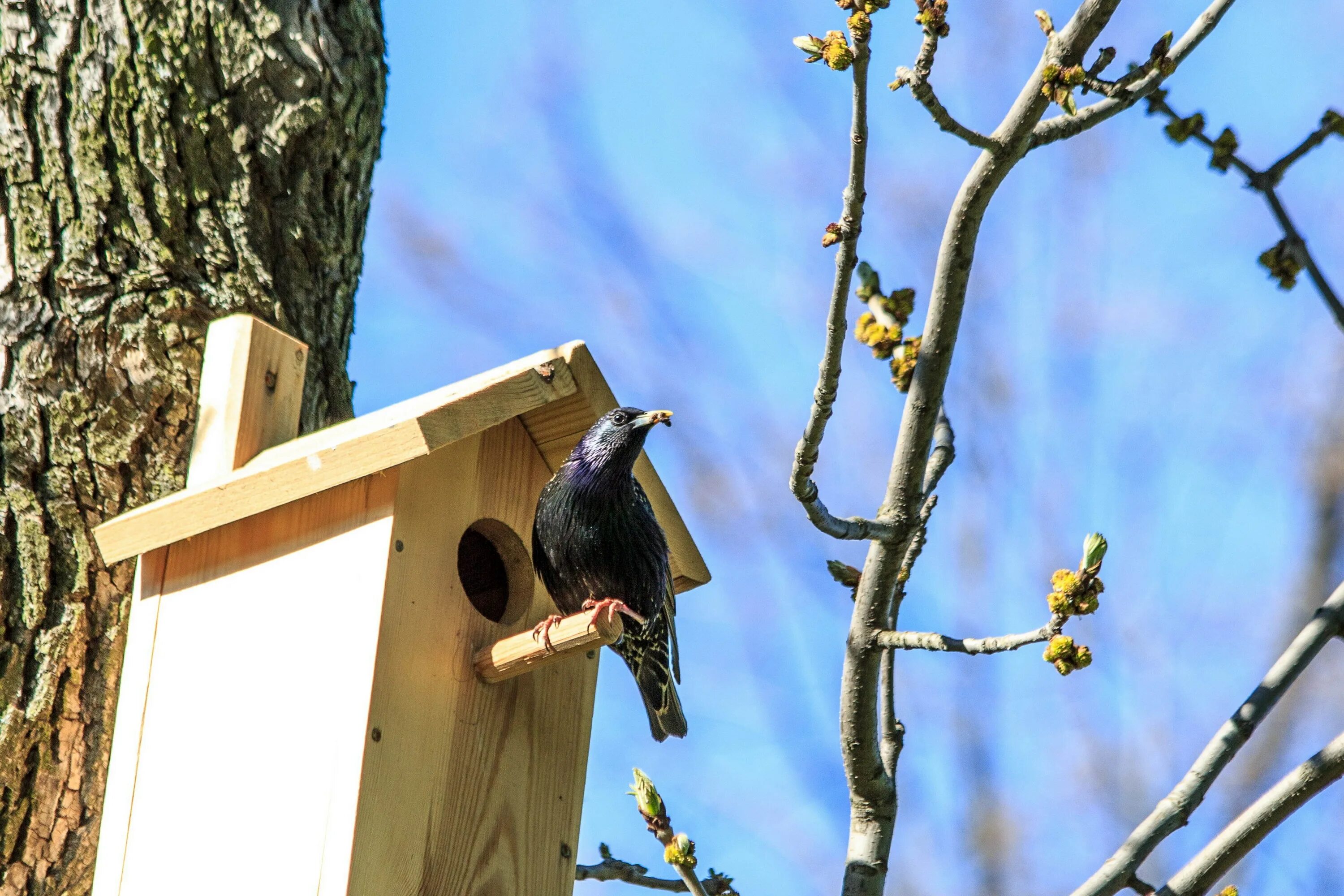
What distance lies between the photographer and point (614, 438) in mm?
3053

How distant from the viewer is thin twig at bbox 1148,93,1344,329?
2.47 meters

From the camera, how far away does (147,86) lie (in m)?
3.37

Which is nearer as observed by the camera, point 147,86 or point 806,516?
point 806,516

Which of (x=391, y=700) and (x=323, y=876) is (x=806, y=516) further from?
(x=323, y=876)

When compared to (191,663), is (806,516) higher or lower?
higher

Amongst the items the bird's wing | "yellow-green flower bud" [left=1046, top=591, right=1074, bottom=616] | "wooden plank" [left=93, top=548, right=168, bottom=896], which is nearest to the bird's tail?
the bird's wing

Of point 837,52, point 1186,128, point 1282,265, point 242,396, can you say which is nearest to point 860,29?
point 837,52

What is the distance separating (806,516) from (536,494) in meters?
0.91

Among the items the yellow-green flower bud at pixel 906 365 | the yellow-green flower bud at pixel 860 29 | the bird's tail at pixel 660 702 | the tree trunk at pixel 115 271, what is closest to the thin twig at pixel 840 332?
the yellow-green flower bud at pixel 860 29

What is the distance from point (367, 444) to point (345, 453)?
0.06m

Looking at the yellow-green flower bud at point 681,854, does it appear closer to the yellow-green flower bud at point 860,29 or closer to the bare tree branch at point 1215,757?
the bare tree branch at point 1215,757

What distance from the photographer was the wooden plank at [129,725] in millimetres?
2660

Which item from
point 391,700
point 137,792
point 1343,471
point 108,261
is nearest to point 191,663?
point 137,792

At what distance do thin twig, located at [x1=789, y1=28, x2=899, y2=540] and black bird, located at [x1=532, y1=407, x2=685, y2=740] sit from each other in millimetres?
589
